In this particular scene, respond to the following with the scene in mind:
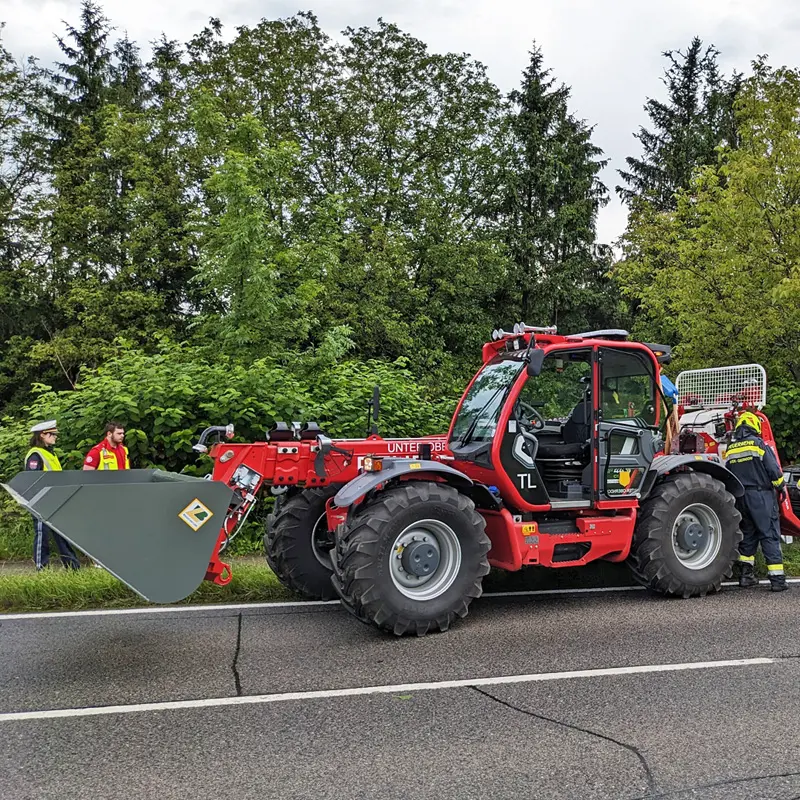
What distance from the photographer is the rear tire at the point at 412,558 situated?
6301 mm

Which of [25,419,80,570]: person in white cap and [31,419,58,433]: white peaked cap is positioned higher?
[31,419,58,433]: white peaked cap

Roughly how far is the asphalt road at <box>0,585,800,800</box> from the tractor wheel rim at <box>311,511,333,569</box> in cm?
63

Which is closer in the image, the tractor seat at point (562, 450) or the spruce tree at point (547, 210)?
the tractor seat at point (562, 450)

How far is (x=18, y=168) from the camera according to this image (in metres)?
27.3

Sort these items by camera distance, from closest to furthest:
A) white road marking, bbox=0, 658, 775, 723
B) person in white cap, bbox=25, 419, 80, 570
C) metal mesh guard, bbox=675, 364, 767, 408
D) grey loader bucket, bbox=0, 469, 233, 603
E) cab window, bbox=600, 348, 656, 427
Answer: white road marking, bbox=0, 658, 775, 723, grey loader bucket, bbox=0, 469, 233, 603, cab window, bbox=600, 348, 656, 427, person in white cap, bbox=25, 419, 80, 570, metal mesh guard, bbox=675, 364, 767, 408

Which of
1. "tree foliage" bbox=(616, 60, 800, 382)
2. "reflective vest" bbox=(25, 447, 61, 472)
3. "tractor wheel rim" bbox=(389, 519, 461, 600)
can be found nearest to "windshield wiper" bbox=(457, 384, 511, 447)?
"tractor wheel rim" bbox=(389, 519, 461, 600)

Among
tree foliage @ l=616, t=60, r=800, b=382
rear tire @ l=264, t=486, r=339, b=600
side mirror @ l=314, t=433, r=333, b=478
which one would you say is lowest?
rear tire @ l=264, t=486, r=339, b=600

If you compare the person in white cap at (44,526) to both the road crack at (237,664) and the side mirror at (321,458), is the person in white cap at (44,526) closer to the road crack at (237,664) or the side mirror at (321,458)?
the road crack at (237,664)

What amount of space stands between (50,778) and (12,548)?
732cm

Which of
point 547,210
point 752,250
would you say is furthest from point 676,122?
point 752,250

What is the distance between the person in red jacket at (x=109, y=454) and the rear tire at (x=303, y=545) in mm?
2826

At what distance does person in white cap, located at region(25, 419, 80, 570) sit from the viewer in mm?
9266

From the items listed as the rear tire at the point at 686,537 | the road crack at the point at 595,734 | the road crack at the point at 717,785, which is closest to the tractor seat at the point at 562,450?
the rear tire at the point at 686,537

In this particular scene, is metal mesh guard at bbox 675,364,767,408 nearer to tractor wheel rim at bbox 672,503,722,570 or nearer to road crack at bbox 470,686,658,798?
tractor wheel rim at bbox 672,503,722,570
